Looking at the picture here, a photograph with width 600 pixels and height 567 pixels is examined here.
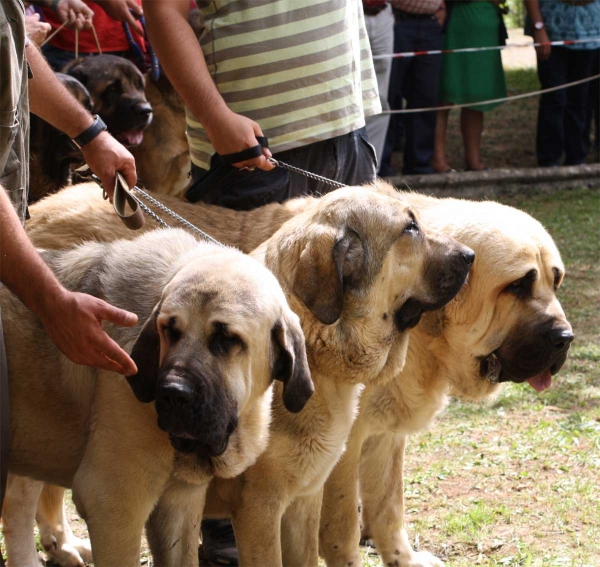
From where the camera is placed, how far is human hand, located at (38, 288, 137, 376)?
2844 millimetres

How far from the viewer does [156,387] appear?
9.74ft

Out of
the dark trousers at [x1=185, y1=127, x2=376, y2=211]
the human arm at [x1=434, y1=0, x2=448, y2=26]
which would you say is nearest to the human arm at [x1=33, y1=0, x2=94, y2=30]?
the dark trousers at [x1=185, y1=127, x2=376, y2=211]

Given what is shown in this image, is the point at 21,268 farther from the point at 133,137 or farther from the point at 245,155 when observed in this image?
the point at 133,137

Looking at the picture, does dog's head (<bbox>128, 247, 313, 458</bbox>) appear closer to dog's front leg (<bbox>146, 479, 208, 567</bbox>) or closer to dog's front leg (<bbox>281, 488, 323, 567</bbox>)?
dog's front leg (<bbox>146, 479, 208, 567</bbox>)

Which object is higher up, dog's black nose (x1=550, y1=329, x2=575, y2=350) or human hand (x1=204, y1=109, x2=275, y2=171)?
human hand (x1=204, y1=109, x2=275, y2=171)

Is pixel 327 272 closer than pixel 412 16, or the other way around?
pixel 327 272

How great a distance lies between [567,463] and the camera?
16.8ft

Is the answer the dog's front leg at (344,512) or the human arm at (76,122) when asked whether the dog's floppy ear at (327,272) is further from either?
the human arm at (76,122)

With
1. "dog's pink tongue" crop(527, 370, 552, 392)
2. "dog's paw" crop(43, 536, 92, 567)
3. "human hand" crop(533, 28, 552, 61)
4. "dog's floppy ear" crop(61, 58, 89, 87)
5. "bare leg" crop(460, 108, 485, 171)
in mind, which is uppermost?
"dog's floppy ear" crop(61, 58, 89, 87)

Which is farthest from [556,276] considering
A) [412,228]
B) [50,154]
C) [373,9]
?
[373,9]

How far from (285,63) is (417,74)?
698 cm

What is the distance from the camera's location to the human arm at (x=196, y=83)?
3.97 meters

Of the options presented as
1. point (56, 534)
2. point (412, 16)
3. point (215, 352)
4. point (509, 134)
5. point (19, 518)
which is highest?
point (215, 352)

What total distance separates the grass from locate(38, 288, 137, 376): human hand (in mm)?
9513
